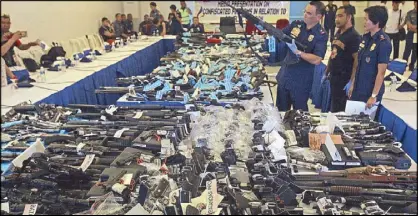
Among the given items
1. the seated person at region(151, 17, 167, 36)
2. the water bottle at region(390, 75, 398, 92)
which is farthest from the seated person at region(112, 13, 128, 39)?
the water bottle at region(390, 75, 398, 92)

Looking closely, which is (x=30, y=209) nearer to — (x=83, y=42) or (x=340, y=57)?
(x=340, y=57)

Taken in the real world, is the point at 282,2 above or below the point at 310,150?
above

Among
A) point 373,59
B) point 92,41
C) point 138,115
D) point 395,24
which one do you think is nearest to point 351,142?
point 373,59

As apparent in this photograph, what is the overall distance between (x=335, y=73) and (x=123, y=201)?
9.01ft

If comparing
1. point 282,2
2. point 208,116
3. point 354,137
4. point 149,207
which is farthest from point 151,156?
Answer: point 282,2

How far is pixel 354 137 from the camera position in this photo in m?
2.15

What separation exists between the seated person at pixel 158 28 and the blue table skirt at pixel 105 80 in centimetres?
134

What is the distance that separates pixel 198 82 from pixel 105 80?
145cm

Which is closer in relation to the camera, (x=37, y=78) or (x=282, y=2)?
(x=37, y=78)

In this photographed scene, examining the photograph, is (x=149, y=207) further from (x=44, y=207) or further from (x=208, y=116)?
(x=208, y=116)

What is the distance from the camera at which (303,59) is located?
3.24 metres

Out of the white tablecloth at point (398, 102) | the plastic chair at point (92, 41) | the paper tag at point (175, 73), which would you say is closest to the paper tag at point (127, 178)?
the white tablecloth at point (398, 102)

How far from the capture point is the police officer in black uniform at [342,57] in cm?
342

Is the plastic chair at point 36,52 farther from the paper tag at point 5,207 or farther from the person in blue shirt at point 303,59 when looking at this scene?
the paper tag at point 5,207
